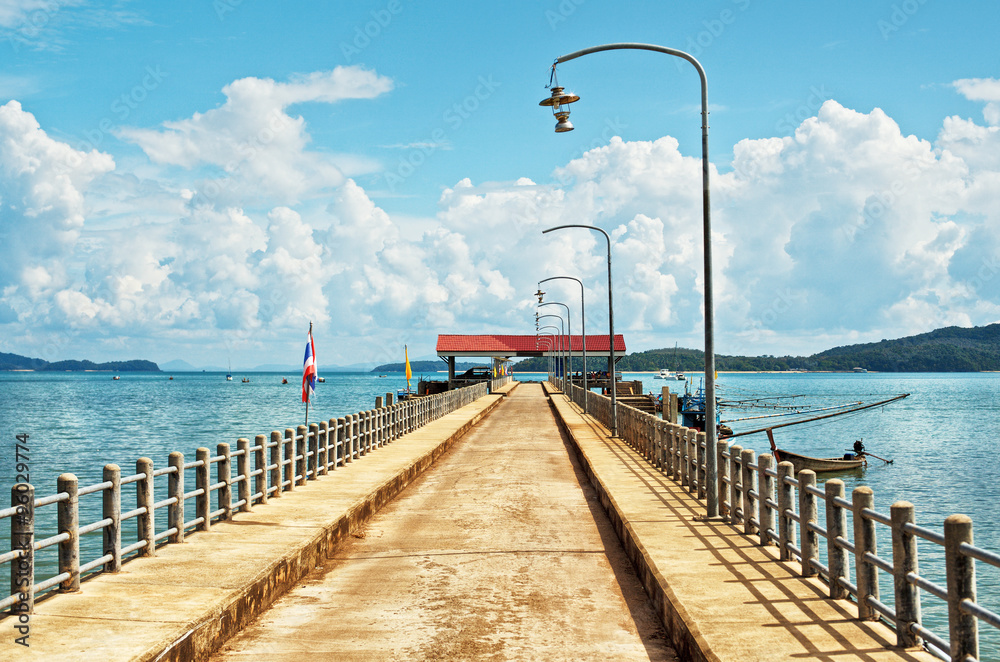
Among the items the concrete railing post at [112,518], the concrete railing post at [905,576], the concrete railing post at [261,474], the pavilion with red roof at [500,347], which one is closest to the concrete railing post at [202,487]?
the concrete railing post at [112,518]

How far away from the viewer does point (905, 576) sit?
6707 mm

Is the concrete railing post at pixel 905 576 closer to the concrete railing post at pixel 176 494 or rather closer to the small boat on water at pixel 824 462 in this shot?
the concrete railing post at pixel 176 494

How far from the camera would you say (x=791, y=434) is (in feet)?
239

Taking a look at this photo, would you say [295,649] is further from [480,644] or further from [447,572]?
[447,572]

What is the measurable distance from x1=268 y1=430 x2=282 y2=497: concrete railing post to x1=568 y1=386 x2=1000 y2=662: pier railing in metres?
7.35

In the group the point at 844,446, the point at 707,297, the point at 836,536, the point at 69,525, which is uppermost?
the point at 707,297

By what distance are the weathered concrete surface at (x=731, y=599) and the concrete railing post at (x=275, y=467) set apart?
231 inches

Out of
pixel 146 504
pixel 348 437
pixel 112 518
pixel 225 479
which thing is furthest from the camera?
pixel 348 437

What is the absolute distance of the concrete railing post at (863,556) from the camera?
736 centimetres

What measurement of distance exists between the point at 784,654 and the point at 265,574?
17.1 feet

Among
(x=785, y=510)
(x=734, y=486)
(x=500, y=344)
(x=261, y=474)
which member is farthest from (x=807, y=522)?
(x=500, y=344)

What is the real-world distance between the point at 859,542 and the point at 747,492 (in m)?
4.13

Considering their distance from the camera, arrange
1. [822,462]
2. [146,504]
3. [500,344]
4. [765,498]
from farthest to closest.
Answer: [500,344] < [822,462] < [765,498] < [146,504]

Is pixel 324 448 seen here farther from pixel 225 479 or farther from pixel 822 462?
pixel 822 462
